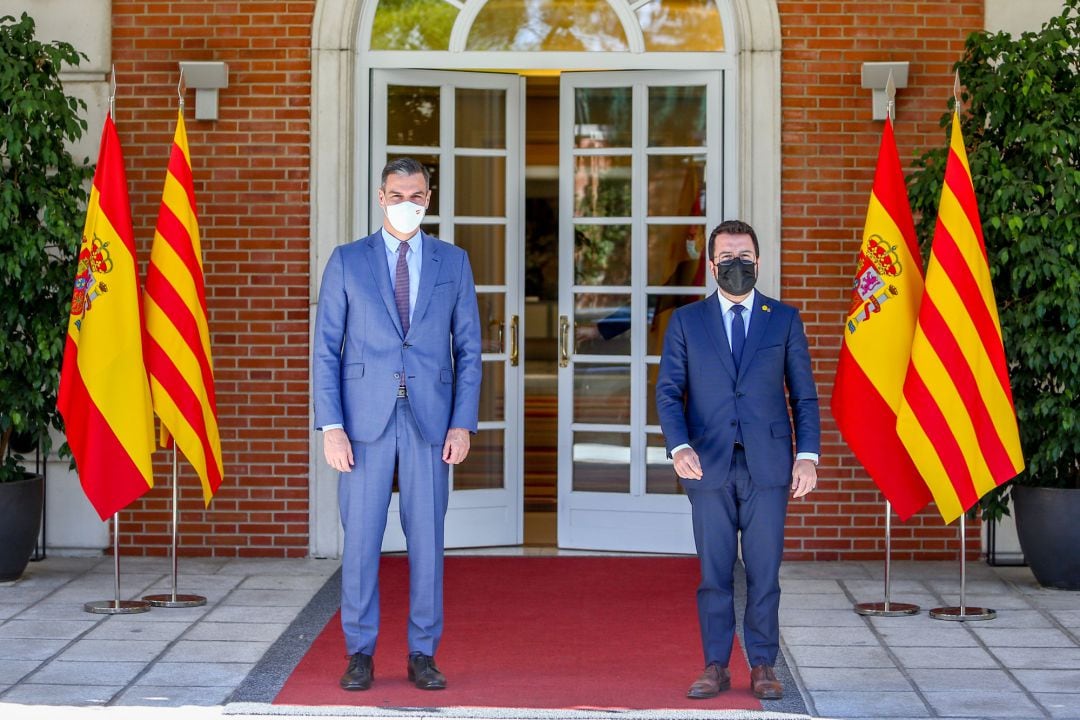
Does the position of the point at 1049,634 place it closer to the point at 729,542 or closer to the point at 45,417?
the point at 729,542

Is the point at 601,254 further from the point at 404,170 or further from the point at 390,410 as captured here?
the point at 390,410

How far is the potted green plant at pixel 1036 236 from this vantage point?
562cm

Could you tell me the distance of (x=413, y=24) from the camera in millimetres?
6801

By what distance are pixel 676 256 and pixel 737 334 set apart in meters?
2.62

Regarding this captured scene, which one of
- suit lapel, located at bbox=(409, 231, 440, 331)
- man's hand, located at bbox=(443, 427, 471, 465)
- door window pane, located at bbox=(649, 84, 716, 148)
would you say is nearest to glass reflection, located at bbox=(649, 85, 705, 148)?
door window pane, located at bbox=(649, 84, 716, 148)

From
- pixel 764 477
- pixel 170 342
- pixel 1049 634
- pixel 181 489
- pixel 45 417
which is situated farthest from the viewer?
pixel 181 489

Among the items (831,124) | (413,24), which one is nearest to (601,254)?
(831,124)

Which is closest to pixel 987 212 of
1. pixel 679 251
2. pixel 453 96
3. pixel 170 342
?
pixel 679 251

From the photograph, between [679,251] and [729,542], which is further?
[679,251]

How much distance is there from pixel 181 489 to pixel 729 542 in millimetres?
3327

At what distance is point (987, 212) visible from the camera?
575 centimetres

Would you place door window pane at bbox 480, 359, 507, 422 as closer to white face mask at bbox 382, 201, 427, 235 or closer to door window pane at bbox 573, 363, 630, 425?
door window pane at bbox 573, 363, 630, 425

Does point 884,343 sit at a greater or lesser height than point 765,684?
greater

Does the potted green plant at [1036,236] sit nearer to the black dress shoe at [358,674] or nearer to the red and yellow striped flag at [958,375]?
the red and yellow striped flag at [958,375]
